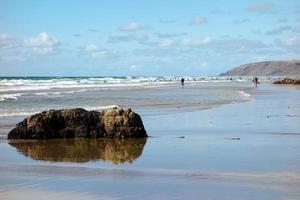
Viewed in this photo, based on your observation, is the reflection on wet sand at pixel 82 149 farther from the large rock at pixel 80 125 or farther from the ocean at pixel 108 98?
the ocean at pixel 108 98

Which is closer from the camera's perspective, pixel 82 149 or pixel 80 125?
pixel 82 149

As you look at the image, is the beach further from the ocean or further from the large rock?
the ocean

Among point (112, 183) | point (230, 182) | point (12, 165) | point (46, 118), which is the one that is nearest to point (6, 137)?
point (46, 118)

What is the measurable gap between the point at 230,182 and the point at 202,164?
1804mm

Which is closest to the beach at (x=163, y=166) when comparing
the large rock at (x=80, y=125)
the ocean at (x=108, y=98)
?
the large rock at (x=80, y=125)

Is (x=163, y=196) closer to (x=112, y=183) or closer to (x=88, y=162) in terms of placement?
(x=112, y=183)

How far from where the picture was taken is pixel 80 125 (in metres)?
14.9

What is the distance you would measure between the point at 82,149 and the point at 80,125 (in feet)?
7.19

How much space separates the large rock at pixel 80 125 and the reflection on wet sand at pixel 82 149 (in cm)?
36

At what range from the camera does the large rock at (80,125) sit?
14695mm

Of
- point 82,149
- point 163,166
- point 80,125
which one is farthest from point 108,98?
point 163,166

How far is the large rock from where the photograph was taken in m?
14.7

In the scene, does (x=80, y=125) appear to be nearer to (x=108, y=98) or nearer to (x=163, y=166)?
(x=163, y=166)

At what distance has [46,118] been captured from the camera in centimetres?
1477
